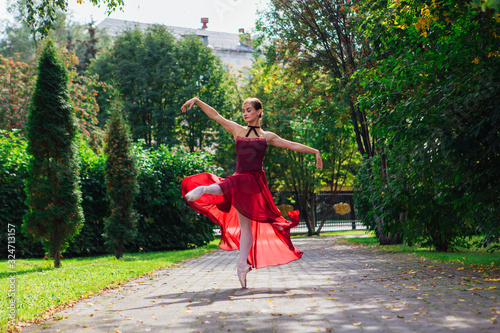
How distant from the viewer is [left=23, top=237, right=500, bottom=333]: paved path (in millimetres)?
4182

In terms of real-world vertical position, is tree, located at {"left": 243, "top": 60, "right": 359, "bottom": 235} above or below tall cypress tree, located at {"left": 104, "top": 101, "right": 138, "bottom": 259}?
above

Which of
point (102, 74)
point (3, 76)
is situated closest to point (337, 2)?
point (3, 76)

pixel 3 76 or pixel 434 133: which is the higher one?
pixel 3 76

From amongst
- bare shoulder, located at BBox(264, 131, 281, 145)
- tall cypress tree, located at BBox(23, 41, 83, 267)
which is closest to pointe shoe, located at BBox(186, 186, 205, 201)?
bare shoulder, located at BBox(264, 131, 281, 145)

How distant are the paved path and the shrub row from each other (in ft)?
22.5

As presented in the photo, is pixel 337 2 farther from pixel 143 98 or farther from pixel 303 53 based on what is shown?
pixel 143 98

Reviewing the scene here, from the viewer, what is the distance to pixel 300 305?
518cm

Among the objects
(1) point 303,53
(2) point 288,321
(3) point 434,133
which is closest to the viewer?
(2) point 288,321

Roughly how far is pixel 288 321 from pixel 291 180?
26.8 m

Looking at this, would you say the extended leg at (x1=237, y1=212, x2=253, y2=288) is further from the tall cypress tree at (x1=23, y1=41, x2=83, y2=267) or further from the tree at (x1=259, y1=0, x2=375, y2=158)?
the tree at (x1=259, y1=0, x2=375, y2=158)

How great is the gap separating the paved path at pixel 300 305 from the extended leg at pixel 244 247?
20 centimetres

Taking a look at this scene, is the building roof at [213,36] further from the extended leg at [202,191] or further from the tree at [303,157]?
the extended leg at [202,191]

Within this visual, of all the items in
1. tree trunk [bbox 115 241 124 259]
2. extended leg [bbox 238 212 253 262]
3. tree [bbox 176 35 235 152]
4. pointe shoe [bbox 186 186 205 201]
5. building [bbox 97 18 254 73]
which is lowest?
tree trunk [bbox 115 241 124 259]

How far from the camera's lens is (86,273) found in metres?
8.72
